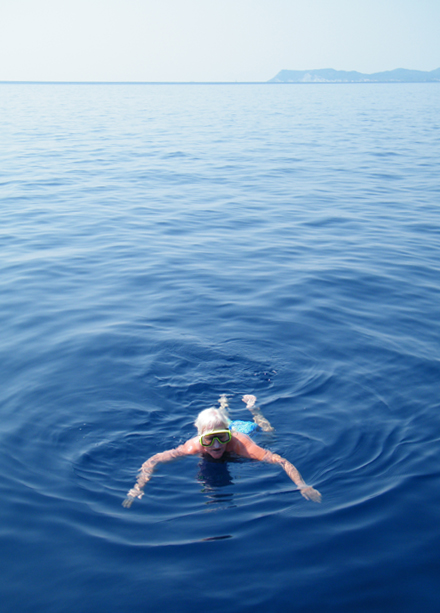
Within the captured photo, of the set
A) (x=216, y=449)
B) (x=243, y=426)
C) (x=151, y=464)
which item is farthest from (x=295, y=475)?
(x=151, y=464)

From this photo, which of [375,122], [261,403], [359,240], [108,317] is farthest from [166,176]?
[375,122]

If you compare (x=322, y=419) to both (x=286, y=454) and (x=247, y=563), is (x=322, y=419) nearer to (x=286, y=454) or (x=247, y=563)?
(x=286, y=454)

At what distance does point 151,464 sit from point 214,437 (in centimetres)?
79

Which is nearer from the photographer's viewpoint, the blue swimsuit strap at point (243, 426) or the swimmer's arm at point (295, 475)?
the swimmer's arm at point (295, 475)

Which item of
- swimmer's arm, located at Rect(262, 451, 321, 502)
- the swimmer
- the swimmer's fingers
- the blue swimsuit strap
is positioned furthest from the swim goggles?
the swimmer's fingers

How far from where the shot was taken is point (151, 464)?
20.7ft

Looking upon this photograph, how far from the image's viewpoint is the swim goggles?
6.20 m

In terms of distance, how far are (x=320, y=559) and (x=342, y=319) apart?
556 cm

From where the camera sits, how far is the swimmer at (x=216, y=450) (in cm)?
598

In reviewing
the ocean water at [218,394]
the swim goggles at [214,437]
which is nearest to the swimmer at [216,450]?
the swim goggles at [214,437]

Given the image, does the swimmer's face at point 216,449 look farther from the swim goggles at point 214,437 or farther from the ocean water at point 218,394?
the ocean water at point 218,394

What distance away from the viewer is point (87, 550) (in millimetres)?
5199

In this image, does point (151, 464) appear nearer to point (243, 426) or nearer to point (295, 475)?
point (243, 426)

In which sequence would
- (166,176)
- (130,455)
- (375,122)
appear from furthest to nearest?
(375,122) → (166,176) → (130,455)
